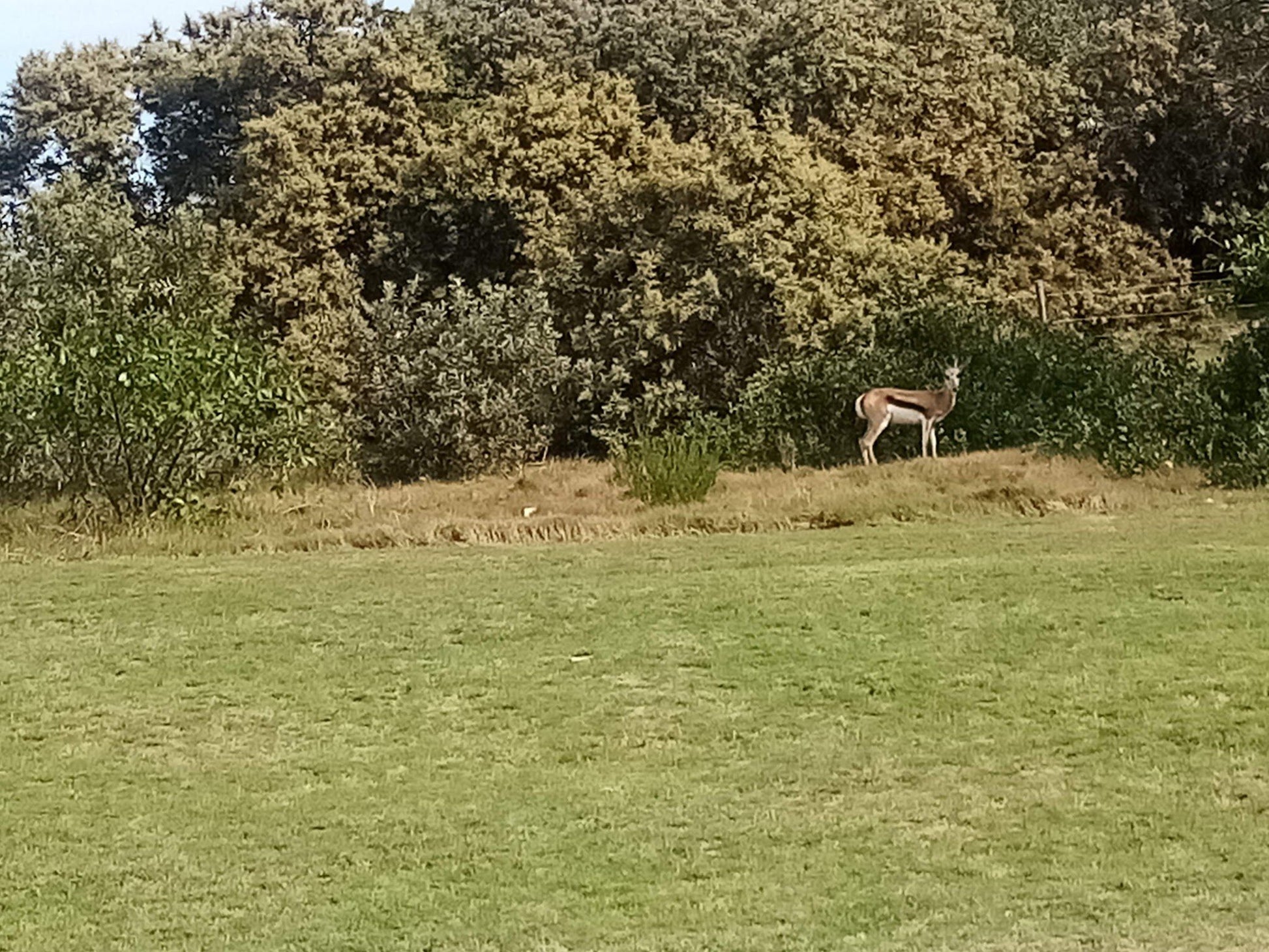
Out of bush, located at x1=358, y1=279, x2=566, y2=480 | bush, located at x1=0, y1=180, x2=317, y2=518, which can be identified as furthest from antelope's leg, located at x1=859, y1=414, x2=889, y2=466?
bush, located at x1=0, y1=180, x2=317, y2=518

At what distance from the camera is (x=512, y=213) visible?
61.8 feet

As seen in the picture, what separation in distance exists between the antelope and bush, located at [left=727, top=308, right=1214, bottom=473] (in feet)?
1.41

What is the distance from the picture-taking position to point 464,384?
16.2 metres

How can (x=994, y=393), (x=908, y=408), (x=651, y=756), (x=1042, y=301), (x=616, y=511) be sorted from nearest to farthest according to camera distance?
(x=651, y=756), (x=616, y=511), (x=908, y=408), (x=994, y=393), (x=1042, y=301)

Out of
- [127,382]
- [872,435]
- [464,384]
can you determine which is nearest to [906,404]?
[872,435]

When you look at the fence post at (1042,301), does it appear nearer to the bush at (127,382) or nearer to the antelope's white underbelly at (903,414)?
the antelope's white underbelly at (903,414)

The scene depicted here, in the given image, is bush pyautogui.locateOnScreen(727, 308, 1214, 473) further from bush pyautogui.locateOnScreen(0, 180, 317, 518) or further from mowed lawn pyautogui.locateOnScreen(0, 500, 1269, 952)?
mowed lawn pyautogui.locateOnScreen(0, 500, 1269, 952)

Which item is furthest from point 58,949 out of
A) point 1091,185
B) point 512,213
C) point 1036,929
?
point 1091,185

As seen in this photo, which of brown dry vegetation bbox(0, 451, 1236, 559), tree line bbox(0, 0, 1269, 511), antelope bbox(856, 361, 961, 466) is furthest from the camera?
tree line bbox(0, 0, 1269, 511)

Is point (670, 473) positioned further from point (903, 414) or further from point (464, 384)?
point (464, 384)

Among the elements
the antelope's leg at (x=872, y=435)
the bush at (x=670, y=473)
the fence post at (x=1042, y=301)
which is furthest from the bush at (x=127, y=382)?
the fence post at (x=1042, y=301)

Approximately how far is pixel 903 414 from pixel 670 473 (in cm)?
335

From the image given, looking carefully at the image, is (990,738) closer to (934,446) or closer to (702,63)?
(934,446)

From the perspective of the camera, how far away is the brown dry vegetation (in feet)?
31.1
